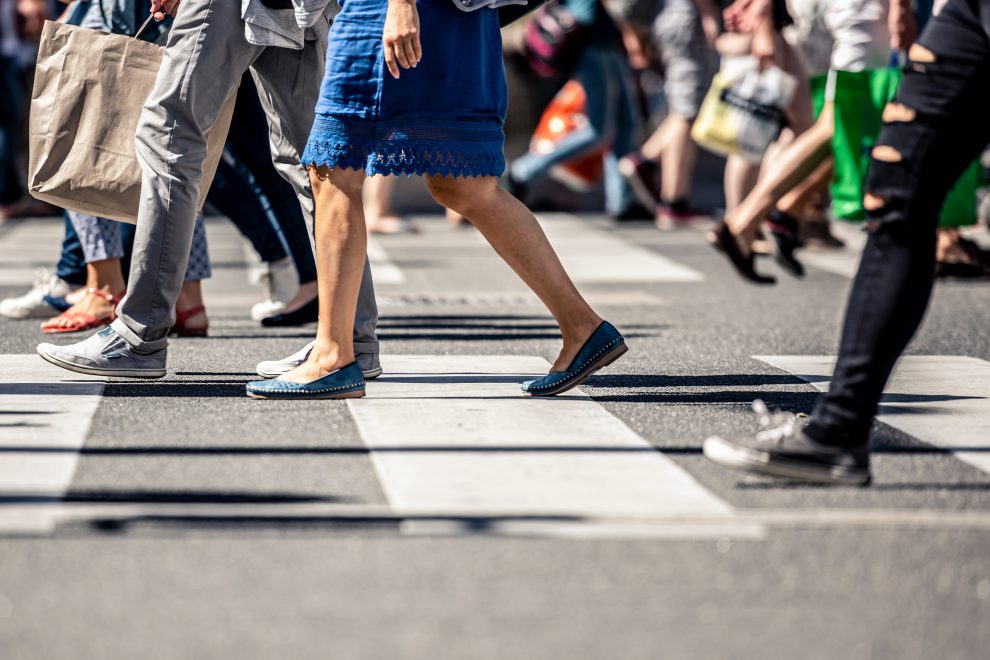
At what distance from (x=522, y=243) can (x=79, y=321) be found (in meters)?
2.14

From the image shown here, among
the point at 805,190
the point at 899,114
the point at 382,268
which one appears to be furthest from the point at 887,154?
the point at 382,268

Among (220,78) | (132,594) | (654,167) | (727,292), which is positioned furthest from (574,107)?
(132,594)

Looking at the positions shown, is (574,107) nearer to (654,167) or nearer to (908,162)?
(654,167)

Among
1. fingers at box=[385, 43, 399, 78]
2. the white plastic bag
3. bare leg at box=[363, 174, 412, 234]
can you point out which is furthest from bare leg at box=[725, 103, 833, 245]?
bare leg at box=[363, 174, 412, 234]

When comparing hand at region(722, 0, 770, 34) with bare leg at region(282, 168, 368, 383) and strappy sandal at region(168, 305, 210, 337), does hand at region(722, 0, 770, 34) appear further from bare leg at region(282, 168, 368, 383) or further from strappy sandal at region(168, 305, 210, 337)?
bare leg at region(282, 168, 368, 383)

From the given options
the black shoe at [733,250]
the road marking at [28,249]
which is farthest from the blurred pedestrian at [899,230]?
the road marking at [28,249]

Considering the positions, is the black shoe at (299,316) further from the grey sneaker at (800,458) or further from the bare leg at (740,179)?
the bare leg at (740,179)

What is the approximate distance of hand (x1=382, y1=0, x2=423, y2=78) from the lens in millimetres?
4461

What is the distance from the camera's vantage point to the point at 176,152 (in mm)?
5047

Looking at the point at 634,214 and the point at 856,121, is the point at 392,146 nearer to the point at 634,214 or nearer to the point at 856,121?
the point at 856,121

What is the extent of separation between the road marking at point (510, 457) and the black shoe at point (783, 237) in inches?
115

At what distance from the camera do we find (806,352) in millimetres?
6102

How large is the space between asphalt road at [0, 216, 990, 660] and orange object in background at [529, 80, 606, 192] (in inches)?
243

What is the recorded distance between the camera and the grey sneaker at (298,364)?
16.6 ft
